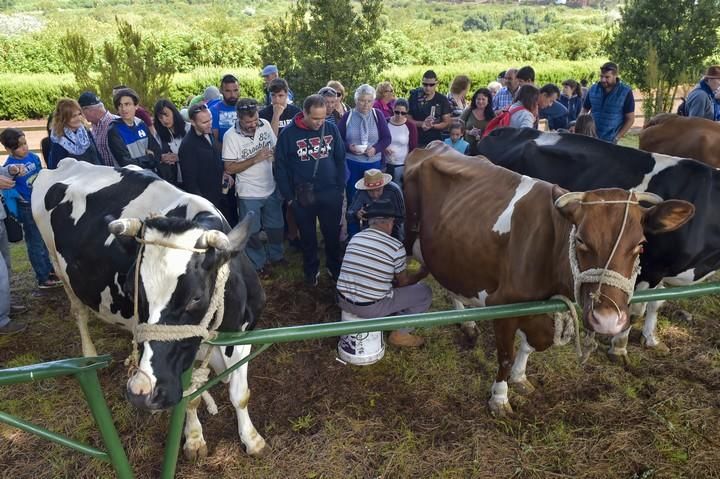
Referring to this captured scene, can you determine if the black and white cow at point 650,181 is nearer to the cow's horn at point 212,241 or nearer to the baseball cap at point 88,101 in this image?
the cow's horn at point 212,241

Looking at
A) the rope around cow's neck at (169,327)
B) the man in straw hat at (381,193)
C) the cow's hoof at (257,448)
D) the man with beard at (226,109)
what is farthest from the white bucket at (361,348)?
the man with beard at (226,109)

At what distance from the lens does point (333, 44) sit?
33.4 ft

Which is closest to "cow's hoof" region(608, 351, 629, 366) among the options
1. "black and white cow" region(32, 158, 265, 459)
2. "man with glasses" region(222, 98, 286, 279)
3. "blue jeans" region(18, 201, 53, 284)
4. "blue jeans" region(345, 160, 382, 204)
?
"black and white cow" region(32, 158, 265, 459)

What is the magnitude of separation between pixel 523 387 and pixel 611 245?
181cm

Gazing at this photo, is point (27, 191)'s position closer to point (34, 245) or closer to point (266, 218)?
point (34, 245)

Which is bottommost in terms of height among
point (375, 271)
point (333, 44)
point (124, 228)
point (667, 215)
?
point (375, 271)

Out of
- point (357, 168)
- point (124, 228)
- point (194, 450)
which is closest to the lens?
point (124, 228)

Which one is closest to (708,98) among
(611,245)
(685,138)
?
(685,138)

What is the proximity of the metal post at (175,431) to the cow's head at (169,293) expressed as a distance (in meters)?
0.05

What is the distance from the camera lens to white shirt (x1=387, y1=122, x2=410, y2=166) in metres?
6.40

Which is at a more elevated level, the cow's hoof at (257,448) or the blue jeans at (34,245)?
the blue jeans at (34,245)

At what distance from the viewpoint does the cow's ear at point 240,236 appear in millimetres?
2438

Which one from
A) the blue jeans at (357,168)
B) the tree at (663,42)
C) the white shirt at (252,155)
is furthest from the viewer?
the tree at (663,42)

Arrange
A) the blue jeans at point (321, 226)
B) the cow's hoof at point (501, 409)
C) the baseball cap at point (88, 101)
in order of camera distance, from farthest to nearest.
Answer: the baseball cap at point (88, 101) → the blue jeans at point (321, 226) → the cow's hoof at point (501, 409)
